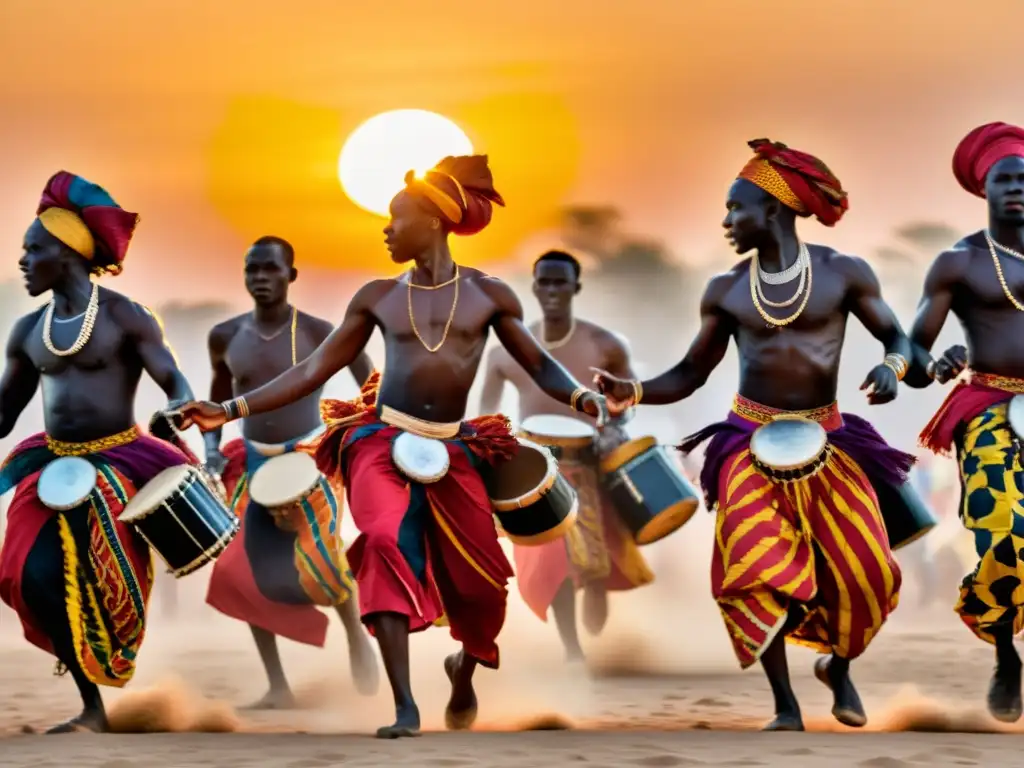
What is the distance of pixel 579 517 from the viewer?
12266 mm

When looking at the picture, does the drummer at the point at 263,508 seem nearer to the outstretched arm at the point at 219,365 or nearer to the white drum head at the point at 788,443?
the outstretched arm at the point at 219,365

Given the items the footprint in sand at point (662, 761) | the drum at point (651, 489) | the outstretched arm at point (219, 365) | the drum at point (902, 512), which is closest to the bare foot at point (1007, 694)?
the drum at point (902, 512)

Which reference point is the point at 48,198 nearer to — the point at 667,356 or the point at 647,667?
the point at 647,667

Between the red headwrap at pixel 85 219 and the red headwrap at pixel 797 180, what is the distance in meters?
2.85

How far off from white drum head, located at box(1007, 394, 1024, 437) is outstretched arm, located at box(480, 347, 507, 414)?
462cm

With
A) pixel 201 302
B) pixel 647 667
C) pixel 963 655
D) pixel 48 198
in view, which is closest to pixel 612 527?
pixel 647 667

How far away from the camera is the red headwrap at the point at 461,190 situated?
9125mm

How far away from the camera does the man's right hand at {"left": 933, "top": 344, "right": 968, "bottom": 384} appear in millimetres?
8938

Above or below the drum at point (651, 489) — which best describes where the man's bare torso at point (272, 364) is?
above

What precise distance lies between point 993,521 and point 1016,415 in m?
0.47

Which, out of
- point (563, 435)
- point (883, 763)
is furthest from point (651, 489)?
point (883, 763)

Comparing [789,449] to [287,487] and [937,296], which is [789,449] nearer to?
[937,296]

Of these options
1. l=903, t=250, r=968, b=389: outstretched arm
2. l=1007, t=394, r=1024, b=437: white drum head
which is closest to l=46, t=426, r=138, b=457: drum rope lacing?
l=903, t=250, r=968, b=389: outstretched arm

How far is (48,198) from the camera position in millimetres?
9656
